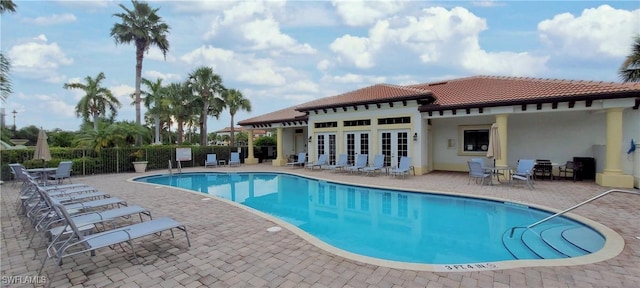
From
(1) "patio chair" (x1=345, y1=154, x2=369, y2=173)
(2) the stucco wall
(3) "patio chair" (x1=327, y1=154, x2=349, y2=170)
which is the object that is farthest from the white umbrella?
(2) the stucco wall

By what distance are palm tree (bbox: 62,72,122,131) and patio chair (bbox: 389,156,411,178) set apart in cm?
2877

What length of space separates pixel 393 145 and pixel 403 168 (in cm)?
177

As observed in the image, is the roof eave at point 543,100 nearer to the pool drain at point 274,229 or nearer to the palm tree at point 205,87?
the pool drain at point 274,229

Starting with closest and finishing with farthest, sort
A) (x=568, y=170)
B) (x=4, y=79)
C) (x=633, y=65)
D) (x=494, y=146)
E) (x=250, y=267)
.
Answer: (x=250, y=267), (x=4, y=79), (x=494, y=146), (x=568, y=170), (x=633, y=65)

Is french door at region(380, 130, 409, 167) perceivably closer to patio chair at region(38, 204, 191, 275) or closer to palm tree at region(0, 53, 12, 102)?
patio chair at region(38, 204, 191, 275)

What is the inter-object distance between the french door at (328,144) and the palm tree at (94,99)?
77.4ft

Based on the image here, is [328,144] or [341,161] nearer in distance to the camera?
[341,161]

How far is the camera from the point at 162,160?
1956cm

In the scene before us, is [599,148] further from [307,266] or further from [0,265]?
[0,265]

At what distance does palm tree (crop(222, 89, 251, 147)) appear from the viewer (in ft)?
87.4

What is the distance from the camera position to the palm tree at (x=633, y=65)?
620 inches

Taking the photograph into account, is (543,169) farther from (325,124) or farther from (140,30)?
(140,30)

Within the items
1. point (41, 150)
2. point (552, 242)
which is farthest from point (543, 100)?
point (41, 150)

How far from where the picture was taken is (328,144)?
703 inches
